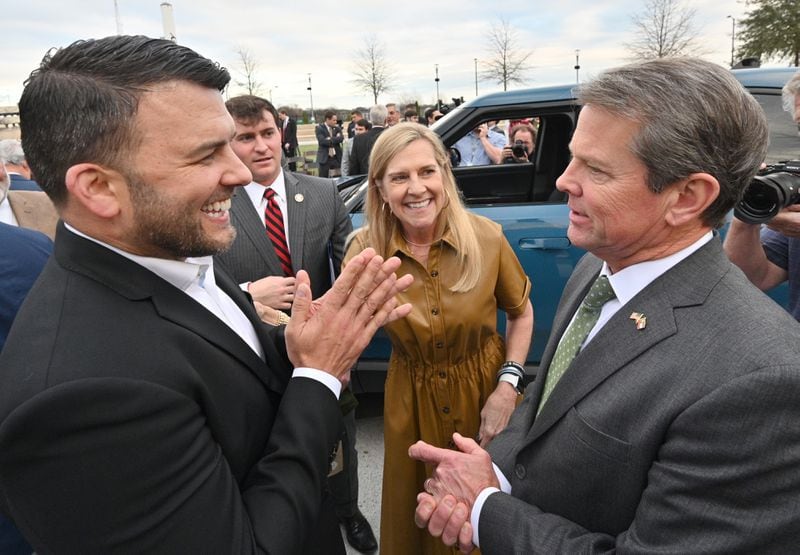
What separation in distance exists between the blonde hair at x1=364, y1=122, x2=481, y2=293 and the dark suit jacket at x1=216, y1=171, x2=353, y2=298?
36 cm

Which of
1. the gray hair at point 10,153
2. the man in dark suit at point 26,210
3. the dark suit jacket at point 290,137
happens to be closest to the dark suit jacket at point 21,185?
the gray hair at point 10,153

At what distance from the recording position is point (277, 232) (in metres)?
2.54

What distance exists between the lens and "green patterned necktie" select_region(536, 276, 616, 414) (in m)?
1.39

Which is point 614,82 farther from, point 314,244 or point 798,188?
point 314,244

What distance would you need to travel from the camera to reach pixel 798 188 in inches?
64.2

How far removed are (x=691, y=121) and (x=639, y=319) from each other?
441 millimetres

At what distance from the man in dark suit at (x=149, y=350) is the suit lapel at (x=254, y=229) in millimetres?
1157

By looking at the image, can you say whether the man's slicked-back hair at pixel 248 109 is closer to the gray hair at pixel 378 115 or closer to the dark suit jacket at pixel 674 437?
the dark suit jacket at pixel 674 437

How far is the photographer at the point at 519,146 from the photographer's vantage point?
5464 millimetres

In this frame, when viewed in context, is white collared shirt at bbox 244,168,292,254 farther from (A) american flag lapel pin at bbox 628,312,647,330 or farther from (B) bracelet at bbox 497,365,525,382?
(A) american flag lapel pin at bbox 628,312,647,330

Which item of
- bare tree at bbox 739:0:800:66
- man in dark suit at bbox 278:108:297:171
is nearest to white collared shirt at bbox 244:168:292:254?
man in dark suit at bbox 278:108:297:171

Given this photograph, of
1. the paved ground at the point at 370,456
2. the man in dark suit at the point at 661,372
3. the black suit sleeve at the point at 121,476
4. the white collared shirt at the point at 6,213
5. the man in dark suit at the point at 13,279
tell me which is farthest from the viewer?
the white collared shirt at the point at 6,213

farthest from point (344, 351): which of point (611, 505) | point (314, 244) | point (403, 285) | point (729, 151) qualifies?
point (314, 244)

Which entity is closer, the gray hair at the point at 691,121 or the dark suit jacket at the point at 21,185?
the gray hair at the point at 691,121
